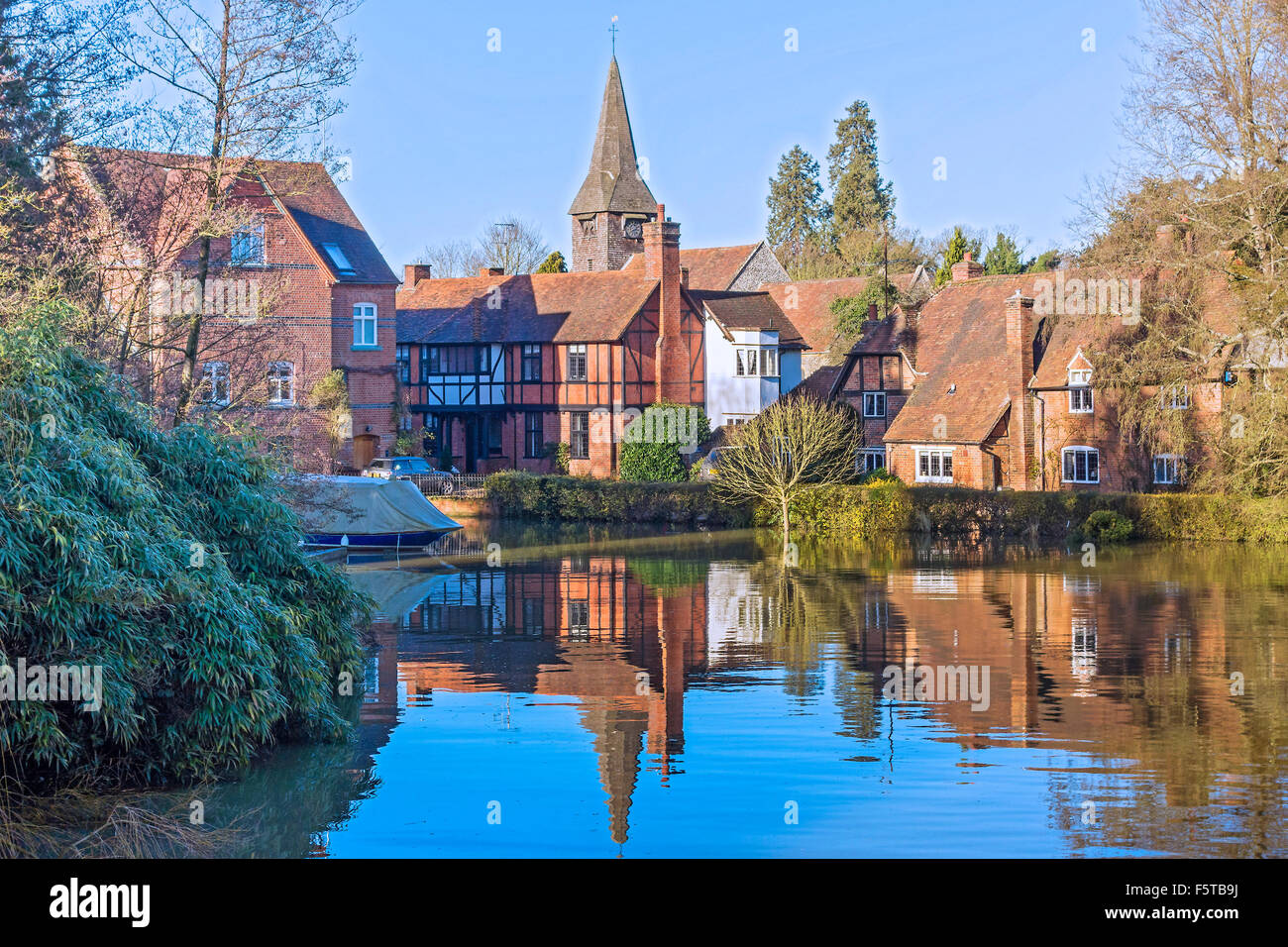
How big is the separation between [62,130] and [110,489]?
11.5 metres

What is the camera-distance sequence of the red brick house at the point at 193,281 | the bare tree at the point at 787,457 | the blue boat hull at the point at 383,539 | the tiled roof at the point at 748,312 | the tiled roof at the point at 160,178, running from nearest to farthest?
the red brick house at the point at 193,281
the tiled roof at the point at 160,178
the blue boat hull at the point at 383,539
the bare tree at the point at 787,457
the tiled roof at the point at 748,312

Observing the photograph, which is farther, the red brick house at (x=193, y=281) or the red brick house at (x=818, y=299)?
the red brick house at (x=818, y=299)

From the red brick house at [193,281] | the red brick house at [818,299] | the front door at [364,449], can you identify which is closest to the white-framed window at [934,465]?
the red brick house at [818,299]

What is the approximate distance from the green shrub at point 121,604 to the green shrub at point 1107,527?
1102 inches

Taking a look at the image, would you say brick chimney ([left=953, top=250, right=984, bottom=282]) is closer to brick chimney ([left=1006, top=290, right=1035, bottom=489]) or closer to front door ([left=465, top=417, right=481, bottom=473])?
brick chimney ([left=1006, top=290, right=1035, bottom=489])

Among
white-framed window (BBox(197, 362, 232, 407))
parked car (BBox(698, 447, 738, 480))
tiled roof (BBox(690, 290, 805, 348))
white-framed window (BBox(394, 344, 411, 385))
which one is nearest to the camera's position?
white-framed window (BBox(197, 362, 232, 407))

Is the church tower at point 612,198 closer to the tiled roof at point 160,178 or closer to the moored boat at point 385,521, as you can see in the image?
the moored boat at point 385,521

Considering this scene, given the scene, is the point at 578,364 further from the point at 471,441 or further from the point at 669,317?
the point at 471,441

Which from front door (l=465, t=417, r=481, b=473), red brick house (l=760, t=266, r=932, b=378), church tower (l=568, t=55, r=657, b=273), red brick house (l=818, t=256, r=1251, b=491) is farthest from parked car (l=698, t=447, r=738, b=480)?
church tower (l=568, t=55, r=657, b=273)

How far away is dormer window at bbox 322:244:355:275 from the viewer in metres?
44.6

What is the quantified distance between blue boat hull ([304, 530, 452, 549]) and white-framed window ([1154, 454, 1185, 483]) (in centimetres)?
2125

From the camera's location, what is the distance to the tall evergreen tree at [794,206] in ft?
289

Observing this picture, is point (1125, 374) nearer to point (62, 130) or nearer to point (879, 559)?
point (879, 559)
